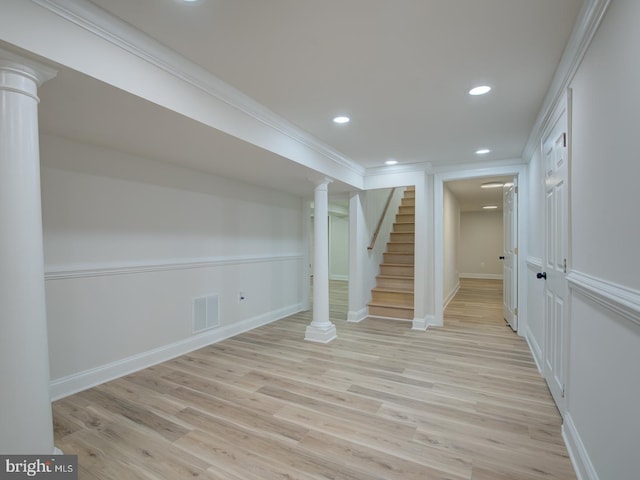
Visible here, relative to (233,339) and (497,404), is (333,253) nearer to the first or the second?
(233,339)

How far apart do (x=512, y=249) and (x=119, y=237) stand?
4766 millimetres

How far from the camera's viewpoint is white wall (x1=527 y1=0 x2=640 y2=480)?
112 cm

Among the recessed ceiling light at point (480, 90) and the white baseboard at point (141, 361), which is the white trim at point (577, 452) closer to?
the recessed ceiling light at point (480, 90)

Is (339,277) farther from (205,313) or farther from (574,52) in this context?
(574,52)

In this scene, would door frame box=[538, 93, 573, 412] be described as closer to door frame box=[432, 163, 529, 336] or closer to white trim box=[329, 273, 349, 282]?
door frame box=[432, 163, 529, 336]

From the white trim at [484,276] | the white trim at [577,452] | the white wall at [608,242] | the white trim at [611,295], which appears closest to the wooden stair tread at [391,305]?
the white trim at [577,452]

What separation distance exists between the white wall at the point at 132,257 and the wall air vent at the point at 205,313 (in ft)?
0.26

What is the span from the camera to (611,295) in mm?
1245

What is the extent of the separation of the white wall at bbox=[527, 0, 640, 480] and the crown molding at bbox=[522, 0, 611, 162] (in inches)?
1.9

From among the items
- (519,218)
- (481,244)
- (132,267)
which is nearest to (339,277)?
(481,244)

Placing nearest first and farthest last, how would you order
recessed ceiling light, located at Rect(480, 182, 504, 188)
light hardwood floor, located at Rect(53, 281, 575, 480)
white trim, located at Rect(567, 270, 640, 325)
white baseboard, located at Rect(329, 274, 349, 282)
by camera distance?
white trim, located at Rect(567, 270, 640, 325), light hardwood floor, located at Rect(53, 281, 575, 480), recessed ceiling light, located at Rect(480, 182, 504, 188), white baseboard, located at Rect(329, 274, 349, 282)

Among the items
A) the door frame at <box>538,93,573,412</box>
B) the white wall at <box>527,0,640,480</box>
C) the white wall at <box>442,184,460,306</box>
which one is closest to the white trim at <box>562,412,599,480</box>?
the white wall at <box>527,0,640,480</box>

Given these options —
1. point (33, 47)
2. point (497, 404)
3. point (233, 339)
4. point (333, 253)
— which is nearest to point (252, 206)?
point (233, 339)

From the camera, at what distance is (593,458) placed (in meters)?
1.46
